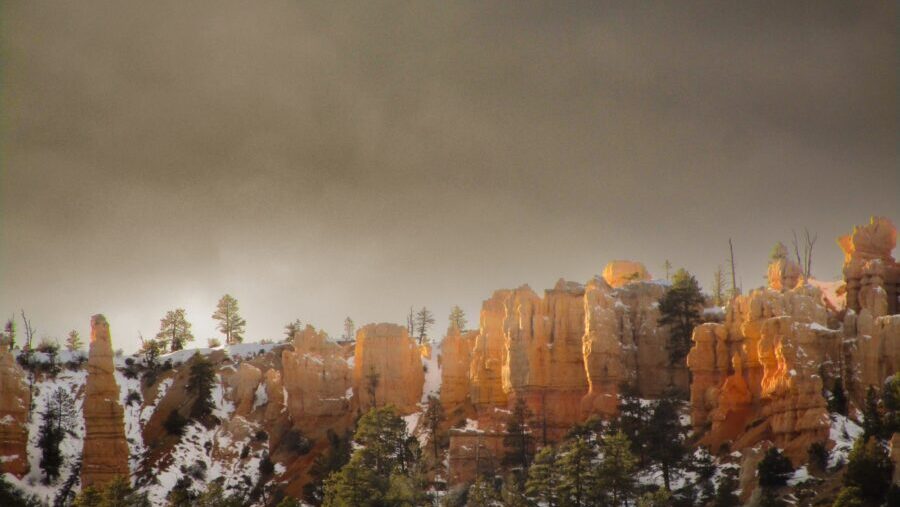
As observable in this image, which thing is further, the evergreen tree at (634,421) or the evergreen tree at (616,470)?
the evergreen tree at (634,421)

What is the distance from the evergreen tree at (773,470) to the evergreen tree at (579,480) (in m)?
8.88

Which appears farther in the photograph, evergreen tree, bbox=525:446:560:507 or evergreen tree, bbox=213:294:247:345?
evergreen tree, bbox=213:294:247:345

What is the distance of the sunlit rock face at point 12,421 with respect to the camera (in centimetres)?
8875

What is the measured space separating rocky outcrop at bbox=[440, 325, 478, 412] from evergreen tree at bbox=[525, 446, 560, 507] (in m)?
28.2

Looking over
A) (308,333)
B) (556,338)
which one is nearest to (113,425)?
(308,333)

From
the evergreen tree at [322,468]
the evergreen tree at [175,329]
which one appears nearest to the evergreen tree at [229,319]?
the evergreen tree at [175,329]

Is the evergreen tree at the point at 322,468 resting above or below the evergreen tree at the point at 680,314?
below

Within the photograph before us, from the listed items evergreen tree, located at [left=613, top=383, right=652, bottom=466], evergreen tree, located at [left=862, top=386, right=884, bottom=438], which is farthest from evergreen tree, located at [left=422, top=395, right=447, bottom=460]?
evergreen tree, located at [left=862, top=386, right=884, bottom=438]

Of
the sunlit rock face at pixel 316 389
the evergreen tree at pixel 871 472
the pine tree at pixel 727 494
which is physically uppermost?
the sunlit rock face at pixel 316 389

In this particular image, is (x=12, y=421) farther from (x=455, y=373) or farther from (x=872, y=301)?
Answer: (x=872, y=301)

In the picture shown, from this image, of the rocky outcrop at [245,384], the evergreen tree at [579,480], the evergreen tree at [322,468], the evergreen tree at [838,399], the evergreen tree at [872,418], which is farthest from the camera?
the rocky outcrop at [245,384]

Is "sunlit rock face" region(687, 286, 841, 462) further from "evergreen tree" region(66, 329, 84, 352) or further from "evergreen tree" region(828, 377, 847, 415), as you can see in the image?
"evergreen tree" region(66, 329, 84, 352)

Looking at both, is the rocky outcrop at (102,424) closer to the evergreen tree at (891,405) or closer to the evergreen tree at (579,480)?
the evergreen tree at (579,480)

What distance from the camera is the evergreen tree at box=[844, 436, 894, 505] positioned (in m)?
53.9
